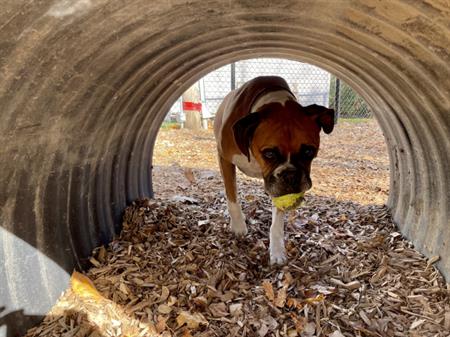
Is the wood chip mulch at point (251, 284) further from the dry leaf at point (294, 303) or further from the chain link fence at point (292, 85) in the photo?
the chain link fence at point (292, 85)

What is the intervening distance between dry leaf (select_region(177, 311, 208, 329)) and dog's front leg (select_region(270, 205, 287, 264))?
932 millimetres

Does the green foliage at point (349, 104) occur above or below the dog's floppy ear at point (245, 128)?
above

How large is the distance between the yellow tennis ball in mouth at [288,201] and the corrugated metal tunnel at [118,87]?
0.99 meters

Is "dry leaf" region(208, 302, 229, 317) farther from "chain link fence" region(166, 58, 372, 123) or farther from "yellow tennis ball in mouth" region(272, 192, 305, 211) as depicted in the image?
"chain link fence" region(166, 58, 372, 123)

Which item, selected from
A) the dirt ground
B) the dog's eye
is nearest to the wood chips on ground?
the dirt ground

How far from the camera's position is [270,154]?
121 inches

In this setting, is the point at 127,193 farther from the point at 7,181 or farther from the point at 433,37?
the point at 433,37

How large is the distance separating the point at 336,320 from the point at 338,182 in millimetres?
3538

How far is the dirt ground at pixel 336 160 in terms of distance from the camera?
5.55 m

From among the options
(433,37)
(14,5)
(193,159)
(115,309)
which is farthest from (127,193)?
(193,159)

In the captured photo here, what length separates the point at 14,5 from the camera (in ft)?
5.41

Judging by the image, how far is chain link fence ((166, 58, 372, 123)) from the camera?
11484mm

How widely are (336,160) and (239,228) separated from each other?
13.3ft

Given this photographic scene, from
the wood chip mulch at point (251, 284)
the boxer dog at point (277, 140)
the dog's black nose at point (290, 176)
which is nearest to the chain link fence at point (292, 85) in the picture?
→ the wood chip mulch at point (251, 284)
